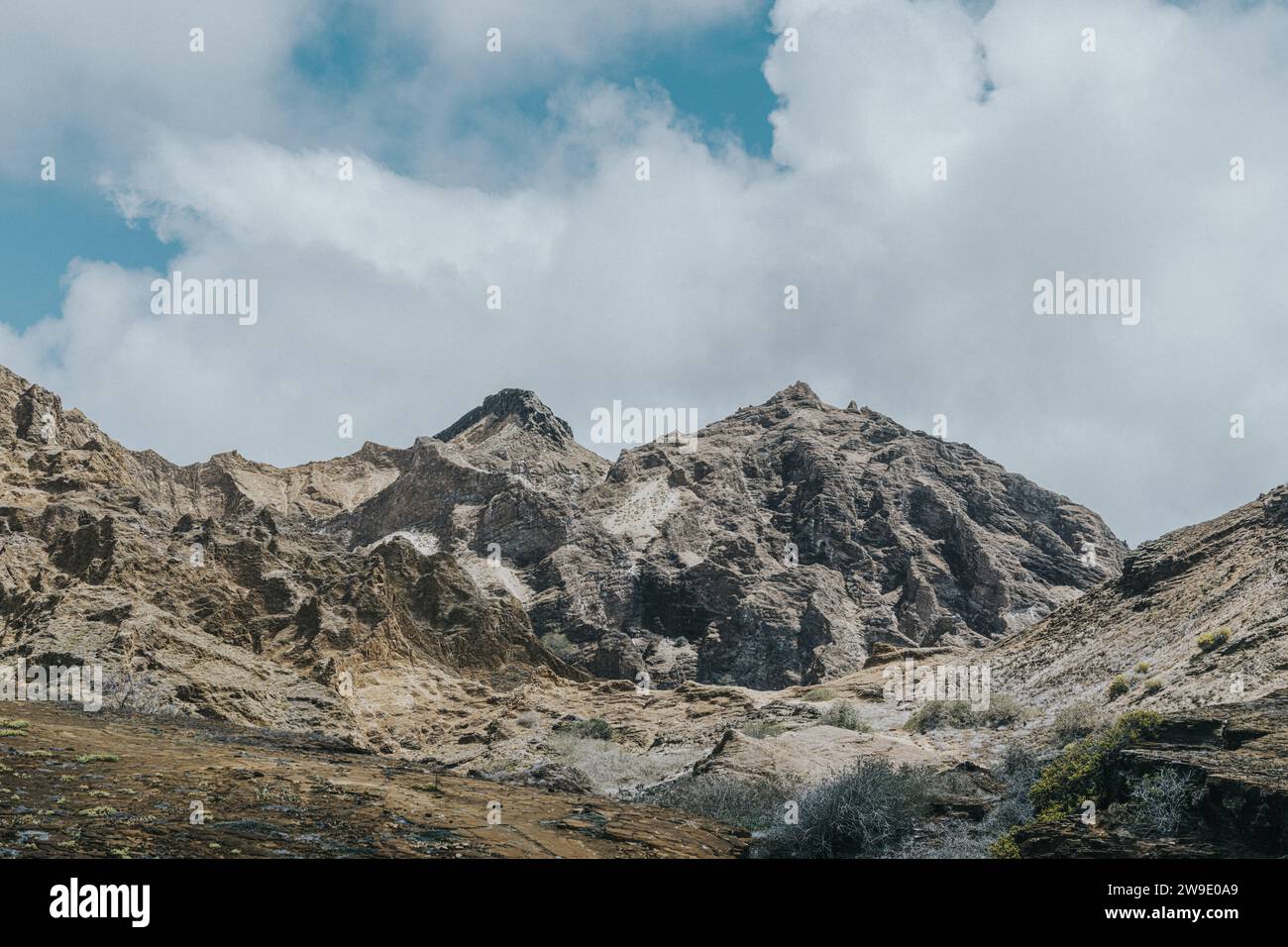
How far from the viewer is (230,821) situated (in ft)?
43.2

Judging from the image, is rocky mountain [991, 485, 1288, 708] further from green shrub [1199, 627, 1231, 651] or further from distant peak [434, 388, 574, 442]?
distant peak [434, 388, 574, 442]

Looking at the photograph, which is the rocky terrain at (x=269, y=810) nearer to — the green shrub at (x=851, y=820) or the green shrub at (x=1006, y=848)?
the green shrub at (x=851, y=820)

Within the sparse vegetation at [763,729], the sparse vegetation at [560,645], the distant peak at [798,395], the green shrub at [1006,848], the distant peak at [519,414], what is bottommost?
the sparse vegetation at [560,645]

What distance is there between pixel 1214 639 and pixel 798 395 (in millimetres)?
131444

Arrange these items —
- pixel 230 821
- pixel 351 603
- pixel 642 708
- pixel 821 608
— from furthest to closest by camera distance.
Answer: pixel 821 608, pixel 351 603, pixel 642 708, pixel 230 821

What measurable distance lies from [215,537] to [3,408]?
63.2 feet

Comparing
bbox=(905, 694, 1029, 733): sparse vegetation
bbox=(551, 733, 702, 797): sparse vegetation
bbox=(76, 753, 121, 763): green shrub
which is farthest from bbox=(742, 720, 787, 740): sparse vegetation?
bbox=(76, 753, 121, 763): green shrub

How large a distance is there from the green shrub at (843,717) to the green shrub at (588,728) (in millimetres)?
9427

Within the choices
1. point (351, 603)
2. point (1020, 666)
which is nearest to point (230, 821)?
point (1020, 666)

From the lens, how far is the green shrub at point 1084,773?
1495 cm

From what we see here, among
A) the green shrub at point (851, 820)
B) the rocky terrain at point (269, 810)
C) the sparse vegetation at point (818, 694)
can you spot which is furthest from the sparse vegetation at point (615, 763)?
the sparse vegetation at point (818, 694)

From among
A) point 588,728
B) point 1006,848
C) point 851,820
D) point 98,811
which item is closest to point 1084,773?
point 1006,848

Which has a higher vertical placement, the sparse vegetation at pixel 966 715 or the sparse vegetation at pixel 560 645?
the sparse vegetation at pixel 966 715
